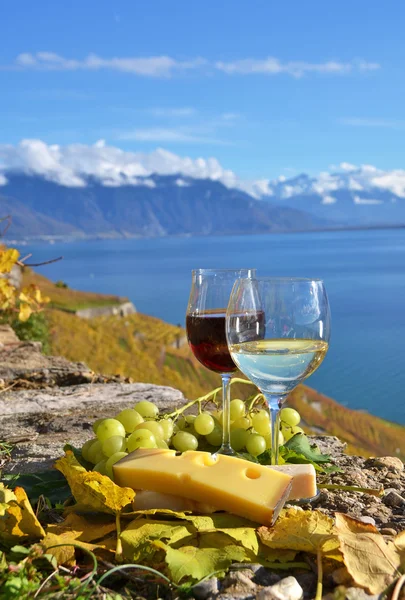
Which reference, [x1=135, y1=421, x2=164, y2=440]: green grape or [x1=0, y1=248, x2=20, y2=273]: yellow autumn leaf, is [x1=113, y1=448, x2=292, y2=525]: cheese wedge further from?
[x1=0, y1=248, x2=20, y2=273]: yellow autumn leaf

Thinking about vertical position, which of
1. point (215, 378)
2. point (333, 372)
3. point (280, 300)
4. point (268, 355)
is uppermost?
point (280, 300)

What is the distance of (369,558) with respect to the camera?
132 centimetres

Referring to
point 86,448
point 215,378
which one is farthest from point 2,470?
point 215,378

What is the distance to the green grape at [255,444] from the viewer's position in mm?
1919

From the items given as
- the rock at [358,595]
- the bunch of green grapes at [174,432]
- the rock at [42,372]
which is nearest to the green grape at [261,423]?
the bunch of green grapes at [174,432]

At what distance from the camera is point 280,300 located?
1759mm

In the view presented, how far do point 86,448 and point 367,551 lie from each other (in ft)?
2.75

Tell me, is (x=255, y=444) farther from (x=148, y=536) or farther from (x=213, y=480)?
(x=148, y=536)

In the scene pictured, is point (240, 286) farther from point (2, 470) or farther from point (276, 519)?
point (2, 470)

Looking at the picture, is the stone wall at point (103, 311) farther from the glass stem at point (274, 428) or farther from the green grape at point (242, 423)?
the glass stem at point (274, 428)

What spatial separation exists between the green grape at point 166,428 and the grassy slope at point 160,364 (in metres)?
4.63

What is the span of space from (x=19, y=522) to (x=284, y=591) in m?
0.58

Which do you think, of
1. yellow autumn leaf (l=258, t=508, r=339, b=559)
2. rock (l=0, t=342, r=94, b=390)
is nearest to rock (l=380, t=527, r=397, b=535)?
yellow autumn leaf (l=258, t=508, r=339, b=559)

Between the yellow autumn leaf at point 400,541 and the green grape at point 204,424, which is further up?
the green grape at point 204,424
